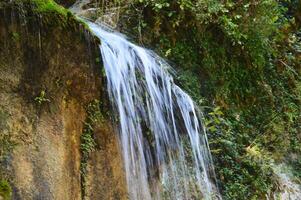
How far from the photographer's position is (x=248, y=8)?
23.8 feet

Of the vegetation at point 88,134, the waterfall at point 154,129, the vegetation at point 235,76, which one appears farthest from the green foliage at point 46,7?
the vegetation at point 235,76

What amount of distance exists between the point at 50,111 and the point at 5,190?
83cm

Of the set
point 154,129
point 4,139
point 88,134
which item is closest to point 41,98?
point 4,139

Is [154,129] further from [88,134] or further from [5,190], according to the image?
[5,190]

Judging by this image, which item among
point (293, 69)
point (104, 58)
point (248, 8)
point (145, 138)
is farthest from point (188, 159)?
point (293, 69)

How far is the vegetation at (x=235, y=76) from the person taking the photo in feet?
19.7

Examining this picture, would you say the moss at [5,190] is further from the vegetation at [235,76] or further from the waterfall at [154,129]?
the vegetation at [235,76]

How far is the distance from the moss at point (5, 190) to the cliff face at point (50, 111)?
0.01 m

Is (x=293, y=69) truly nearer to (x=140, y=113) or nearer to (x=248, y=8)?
(x=248, y=8)

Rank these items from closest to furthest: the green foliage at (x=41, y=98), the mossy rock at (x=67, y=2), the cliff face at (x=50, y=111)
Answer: the cliff face at (x=50, y=111) → the green foliage at (x=41, y=98) → the mossy rock at (x=67, y=2)

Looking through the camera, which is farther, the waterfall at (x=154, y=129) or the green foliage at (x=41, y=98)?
the waterfall at (x=154, y=129)

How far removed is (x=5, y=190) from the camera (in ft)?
11.3

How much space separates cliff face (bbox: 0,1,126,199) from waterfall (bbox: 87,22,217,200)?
0.21m

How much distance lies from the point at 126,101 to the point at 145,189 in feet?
3.19
